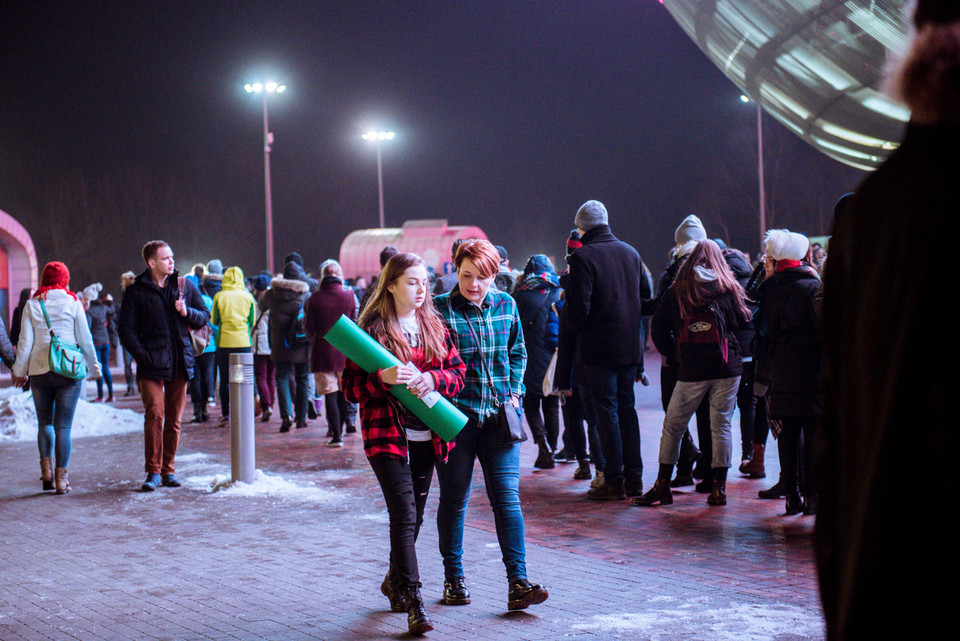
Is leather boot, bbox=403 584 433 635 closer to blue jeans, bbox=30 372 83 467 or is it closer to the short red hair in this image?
the short red hair

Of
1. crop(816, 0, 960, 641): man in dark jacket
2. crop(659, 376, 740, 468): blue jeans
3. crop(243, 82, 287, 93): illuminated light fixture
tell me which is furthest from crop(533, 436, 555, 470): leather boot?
crop(243, 82, 287, 93): illuminated light fixture

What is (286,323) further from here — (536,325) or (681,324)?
(681,324)

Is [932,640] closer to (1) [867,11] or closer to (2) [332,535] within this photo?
(2) [332,535]

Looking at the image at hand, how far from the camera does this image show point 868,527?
159 centimetres

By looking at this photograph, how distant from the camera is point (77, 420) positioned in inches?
529

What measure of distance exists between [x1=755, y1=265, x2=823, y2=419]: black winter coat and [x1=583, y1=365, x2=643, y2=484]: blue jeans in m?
1.19

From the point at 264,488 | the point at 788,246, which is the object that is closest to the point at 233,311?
the point at 264,488

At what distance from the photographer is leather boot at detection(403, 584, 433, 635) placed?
471 cm

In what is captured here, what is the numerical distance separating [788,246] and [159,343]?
5457 mm

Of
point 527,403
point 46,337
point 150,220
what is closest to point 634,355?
point 527,403

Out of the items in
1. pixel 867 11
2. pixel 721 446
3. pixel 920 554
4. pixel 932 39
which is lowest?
pixel 721 446

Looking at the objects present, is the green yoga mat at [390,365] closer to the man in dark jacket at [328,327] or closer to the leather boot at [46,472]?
the leather boot at [46,472]

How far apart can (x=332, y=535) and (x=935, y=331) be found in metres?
5.90

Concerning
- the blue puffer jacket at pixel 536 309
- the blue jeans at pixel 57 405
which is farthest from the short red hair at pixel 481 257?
the blue jeans at pixel 57 405
